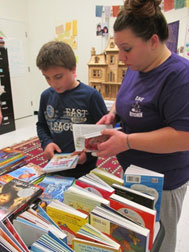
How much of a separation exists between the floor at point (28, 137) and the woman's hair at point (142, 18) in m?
1.56

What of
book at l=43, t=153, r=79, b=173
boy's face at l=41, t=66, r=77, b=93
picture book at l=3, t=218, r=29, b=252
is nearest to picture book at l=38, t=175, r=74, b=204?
book at l=43, t=153, r=79, b=173

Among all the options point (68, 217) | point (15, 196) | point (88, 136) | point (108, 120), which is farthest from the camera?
point (108, 120)

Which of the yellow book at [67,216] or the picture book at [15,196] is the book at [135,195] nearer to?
the yellow book at [67,216]

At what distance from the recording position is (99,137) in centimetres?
96

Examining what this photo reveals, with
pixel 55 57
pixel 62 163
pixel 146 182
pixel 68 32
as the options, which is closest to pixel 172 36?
pixel 55 57

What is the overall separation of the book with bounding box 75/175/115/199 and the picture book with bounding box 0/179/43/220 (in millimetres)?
175

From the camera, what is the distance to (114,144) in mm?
867

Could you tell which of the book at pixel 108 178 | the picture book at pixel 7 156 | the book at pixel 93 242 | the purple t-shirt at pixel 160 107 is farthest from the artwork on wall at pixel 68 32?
the book at pixel 93 242

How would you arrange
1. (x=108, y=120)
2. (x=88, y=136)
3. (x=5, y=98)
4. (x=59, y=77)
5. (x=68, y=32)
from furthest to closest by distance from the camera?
1. (x=68, y=32)
2. (x=5, y=98)
3. (x=59, y=77)
4. (x=108, y=120)
5. (x=88, y=136)

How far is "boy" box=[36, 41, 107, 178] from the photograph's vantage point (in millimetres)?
1202

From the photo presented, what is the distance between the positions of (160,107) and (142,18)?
12.9 inches

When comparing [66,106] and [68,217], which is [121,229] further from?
[66,106]

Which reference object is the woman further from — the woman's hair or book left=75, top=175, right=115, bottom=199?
book left=75, top=175, right=115, bottom=199

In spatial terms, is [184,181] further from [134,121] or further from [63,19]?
[63,19]
